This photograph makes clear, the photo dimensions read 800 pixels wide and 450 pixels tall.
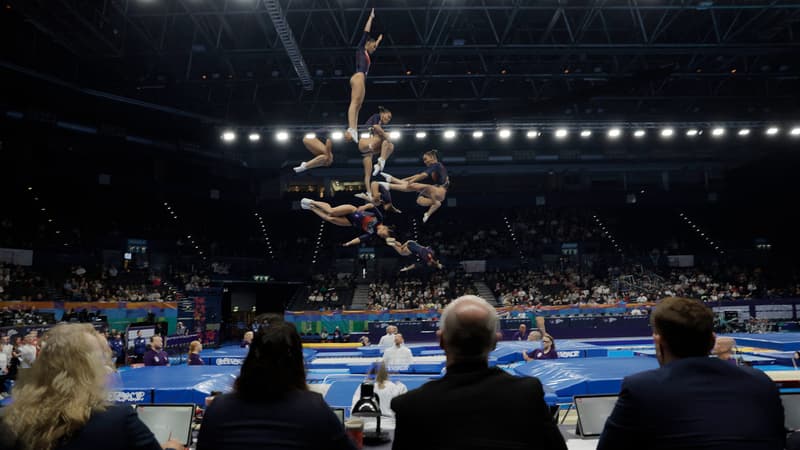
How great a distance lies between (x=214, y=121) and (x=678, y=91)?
74.8 ft

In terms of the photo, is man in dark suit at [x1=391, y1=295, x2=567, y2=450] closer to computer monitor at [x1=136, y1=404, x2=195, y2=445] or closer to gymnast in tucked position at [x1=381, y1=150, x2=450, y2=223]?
computer monitor at [x1=136, y1=404, x2=195, y2=445]

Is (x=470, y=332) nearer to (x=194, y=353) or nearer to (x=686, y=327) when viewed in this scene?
(x=686, y=327)

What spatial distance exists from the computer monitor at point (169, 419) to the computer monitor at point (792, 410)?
5202 millimetres

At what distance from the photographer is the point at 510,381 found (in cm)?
192

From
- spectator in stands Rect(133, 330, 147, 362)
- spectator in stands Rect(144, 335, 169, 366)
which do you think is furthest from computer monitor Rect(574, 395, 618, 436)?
spectator in stands Rect(133, 330, 147, 362)

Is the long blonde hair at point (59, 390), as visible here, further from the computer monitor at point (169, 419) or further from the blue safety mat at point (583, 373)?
the blue safety mat at point (583, 373)

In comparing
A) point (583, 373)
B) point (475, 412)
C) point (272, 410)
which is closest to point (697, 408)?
point (475, 412)

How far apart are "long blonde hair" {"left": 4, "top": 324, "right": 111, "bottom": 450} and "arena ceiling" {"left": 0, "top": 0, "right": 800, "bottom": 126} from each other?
12.8 m

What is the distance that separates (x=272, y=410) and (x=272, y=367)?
0.17m

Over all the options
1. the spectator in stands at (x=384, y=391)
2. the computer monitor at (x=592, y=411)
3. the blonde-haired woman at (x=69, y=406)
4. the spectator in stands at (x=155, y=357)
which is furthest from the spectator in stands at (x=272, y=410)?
the spectator in stands at (x=155, y=357)

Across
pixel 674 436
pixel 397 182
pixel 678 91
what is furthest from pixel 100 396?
pixel 678 91

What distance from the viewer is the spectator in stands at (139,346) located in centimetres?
1686

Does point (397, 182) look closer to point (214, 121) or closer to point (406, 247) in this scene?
point (406, 247)

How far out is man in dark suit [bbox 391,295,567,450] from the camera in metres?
1.84
